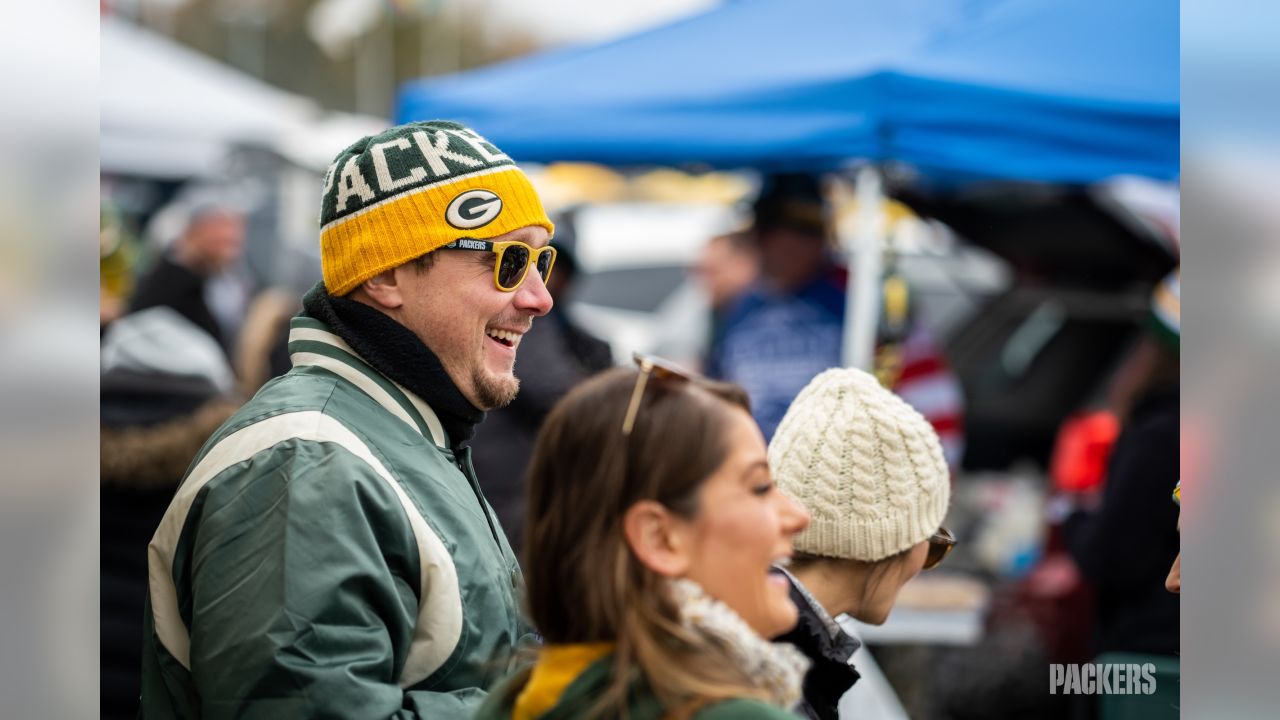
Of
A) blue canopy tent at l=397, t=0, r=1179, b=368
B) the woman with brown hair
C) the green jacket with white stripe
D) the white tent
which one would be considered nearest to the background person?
the white tent

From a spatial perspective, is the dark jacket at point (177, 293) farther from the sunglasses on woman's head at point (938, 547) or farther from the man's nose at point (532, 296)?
the sunglasses on woman's head at point (938, 547)

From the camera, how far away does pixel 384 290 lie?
2408mm

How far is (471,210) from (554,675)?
987 millimetres

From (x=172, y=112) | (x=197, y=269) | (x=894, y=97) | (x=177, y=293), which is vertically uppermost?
(x=172, y=112)

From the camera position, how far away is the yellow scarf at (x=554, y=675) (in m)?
1.64

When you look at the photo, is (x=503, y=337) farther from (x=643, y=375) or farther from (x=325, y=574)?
(x=643, y=375)

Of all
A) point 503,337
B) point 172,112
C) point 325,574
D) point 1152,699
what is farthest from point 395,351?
point 172,112

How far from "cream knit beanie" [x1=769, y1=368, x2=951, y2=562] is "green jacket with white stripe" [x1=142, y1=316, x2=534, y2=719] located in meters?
0.51

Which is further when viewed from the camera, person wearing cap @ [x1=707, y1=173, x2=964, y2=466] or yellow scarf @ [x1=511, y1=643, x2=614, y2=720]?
person wearing cap @ [x1=707, y1=173, x2=964, y2=466]

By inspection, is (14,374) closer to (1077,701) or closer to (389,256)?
(389,256)

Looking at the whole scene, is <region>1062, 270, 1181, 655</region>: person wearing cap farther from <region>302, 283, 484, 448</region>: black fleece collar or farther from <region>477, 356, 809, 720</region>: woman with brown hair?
<region>477, 356, 809, 720</region>: woman with brown hair

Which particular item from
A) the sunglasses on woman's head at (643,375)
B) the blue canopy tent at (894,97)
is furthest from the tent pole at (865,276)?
the sunglasses on woman's head at (643,375)

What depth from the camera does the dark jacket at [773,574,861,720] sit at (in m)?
2.17

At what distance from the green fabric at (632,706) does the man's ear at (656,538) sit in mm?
123
